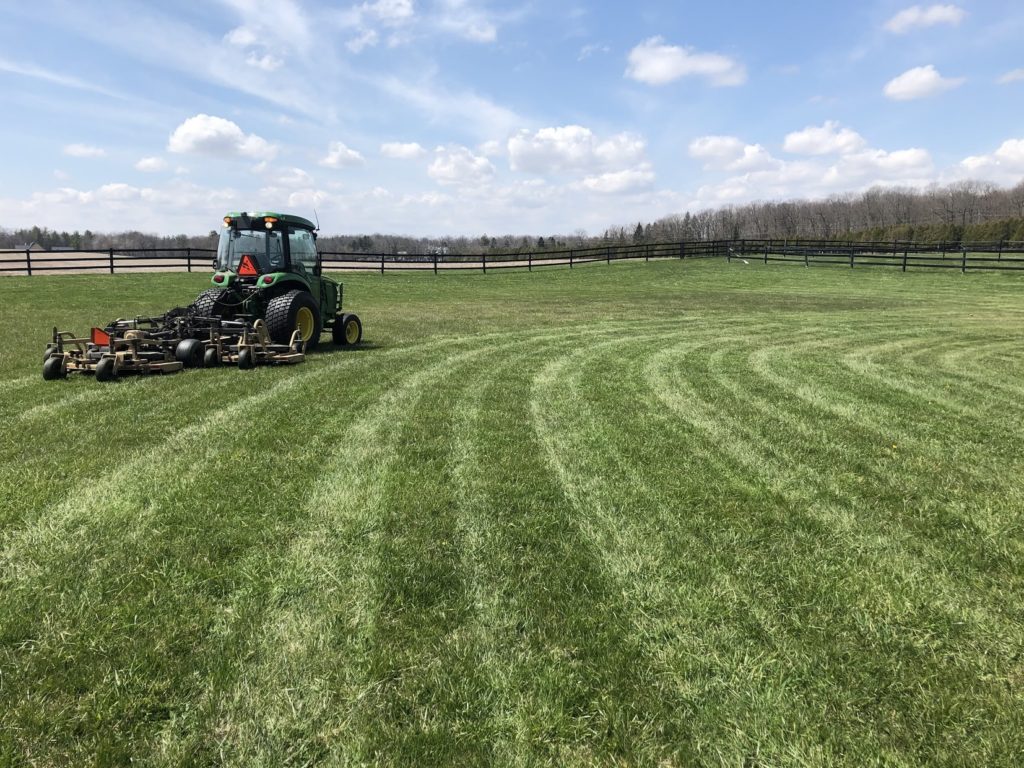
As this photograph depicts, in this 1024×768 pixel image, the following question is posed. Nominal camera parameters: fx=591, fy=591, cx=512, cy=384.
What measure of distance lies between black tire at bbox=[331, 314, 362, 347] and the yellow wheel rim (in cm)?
81

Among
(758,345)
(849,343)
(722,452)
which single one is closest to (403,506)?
(722,452)

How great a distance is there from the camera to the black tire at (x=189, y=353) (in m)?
8.99

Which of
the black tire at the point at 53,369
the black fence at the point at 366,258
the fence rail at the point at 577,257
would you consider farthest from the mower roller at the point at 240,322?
the fence rail at the point at 577,257

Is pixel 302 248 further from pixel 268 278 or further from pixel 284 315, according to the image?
pixel 284 315

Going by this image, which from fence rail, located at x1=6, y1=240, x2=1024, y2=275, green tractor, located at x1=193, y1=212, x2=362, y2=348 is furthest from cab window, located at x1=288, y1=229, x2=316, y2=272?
fence rail, located at x1=6, y1=240, x2=1024, y2=275

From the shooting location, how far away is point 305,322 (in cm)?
1120

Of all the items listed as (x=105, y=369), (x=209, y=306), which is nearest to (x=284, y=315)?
(x=209, y=306)

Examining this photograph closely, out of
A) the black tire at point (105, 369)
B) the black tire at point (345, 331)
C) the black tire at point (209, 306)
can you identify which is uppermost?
the black tire at point (209, 306)

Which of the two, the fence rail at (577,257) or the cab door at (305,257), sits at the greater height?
the fence rail at (577,257)

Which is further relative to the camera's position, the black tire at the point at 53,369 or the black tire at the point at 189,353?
the black tire at the point at 189,353

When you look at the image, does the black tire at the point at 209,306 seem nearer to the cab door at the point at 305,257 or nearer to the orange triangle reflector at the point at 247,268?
the orange triangle reflector at the point at 247,268

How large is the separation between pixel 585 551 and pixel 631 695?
1267 millimetres

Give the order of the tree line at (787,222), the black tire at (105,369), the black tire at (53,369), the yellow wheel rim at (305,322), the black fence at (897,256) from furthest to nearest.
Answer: the tree line at (787,222) → the black fence at (897,256) → the yellow wheel rim at (305,322) → the black tire at (53,369) → the black tire at (105,369)

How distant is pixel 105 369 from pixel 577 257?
128 ft
